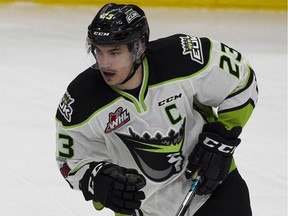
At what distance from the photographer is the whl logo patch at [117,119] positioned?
269cm

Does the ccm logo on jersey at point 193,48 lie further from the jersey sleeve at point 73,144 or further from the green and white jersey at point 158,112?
the jersey sleeve at point 73,144

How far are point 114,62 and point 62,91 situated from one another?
90.2 inches

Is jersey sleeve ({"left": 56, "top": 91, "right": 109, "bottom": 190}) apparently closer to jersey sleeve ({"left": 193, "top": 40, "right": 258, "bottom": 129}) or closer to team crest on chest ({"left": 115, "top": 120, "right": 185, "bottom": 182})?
team crest on chest ({"left": 115, "top": 120, "right": 185, "bottom": 182})

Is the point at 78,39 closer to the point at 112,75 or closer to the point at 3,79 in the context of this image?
the point at 3,79

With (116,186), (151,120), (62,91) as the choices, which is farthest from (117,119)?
(62,91)

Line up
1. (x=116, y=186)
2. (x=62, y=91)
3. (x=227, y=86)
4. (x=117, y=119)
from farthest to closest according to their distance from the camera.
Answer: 1. (x=62, y=91)
2. (x=227, y=86)
3. (x=117, y=119)
4. (x=116, y=186)

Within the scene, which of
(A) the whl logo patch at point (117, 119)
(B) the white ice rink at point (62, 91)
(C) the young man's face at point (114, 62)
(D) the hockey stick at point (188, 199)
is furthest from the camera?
(B) the white ice rink at point (62, 91)

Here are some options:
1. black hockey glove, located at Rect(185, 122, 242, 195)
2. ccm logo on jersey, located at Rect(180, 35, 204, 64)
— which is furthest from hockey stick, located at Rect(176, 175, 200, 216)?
ccm logo on jersey, located at Rect(180, 35, 204, 64)

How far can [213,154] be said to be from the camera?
2781mm

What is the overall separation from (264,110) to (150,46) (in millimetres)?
2061

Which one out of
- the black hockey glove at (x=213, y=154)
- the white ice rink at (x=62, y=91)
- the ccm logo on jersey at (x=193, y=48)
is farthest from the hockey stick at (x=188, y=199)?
the white ice rink at (x=62, y=91)

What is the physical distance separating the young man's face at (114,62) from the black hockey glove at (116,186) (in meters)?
0.25

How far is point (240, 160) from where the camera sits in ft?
13.6

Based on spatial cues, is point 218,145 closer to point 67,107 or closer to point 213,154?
point 213,154
